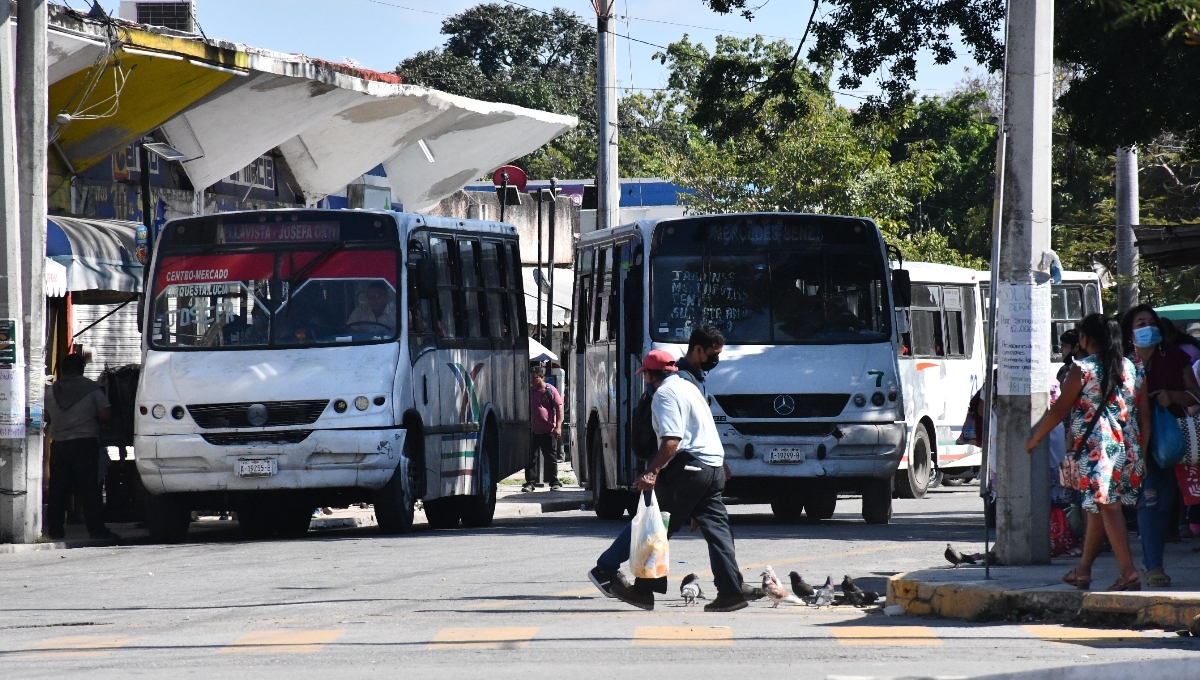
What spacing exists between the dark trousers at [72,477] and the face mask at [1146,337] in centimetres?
1009

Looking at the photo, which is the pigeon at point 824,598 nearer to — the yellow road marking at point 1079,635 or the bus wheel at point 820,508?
the yellow road marking at point 1079,635

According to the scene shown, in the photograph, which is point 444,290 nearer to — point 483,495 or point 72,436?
point 483,495

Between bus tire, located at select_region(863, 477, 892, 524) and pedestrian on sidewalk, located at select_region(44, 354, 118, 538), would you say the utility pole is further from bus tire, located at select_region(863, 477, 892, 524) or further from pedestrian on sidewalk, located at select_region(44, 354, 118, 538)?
bus tire, located at select_region(863, 477, 892, 524)

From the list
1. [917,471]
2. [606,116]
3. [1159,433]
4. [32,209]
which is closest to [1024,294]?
[1159,433]

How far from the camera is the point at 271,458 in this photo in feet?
51.7

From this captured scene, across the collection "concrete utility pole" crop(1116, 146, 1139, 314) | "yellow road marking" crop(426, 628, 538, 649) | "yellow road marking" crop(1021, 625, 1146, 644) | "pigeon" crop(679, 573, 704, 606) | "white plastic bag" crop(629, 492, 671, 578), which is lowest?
"yellow road marking" crop(1021, 625, 1146, 644)

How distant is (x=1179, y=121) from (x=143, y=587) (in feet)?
31.2

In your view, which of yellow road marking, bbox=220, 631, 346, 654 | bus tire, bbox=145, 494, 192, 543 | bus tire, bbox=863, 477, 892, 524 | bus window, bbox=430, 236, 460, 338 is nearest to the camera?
yellow road marking, bbox=220, 631, 346, 654

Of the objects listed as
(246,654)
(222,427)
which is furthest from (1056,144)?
(246,654)

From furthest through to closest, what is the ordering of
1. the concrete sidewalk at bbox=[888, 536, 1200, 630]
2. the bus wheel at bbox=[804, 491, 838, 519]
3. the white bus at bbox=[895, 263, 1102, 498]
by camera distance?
the white bus at bbox=[895, 263, 1102, 498], the bus wheel at bbox=[804, 491, 838, 519], the concrete sidewalk at bbox=[888, 536, 1200, 630]

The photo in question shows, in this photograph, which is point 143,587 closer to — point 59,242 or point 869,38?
point 59,242

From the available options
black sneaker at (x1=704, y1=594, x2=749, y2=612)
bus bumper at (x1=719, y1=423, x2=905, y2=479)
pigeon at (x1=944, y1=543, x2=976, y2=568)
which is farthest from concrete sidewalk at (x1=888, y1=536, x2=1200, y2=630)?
bus bumper at (x1=719, y1=423, x2=905, y2=479)

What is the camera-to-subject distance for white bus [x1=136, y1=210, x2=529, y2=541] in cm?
1581

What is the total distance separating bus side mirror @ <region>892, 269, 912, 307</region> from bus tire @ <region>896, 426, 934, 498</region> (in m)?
7.42
